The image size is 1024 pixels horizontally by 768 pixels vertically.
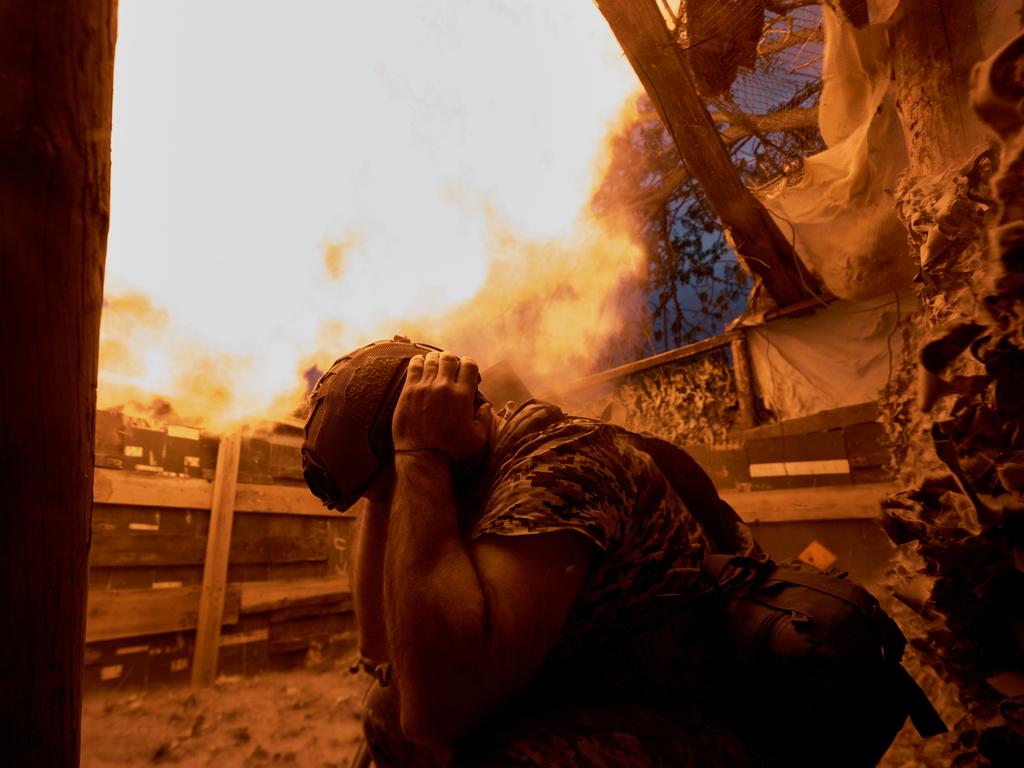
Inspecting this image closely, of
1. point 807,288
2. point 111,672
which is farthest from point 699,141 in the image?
point 111,672

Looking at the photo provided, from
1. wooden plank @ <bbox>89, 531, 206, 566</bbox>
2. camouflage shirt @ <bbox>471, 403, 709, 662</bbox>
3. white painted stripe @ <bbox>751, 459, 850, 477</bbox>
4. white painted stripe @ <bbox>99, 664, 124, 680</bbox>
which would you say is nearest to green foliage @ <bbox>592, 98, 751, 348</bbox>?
white painted stripe @ <bbox>751, 459, 850, 477</bbox>

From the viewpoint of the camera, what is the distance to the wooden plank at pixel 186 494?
4.72 m

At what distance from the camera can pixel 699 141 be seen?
129 inches

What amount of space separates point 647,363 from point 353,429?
458cm

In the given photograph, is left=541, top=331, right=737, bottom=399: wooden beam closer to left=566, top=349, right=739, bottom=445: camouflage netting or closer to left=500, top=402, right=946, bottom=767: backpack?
left=566, top=349, right=739, bottom=445: camouflage netting

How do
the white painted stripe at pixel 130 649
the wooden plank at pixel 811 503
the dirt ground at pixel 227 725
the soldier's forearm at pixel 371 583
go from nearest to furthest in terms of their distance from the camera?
the soldier's forearm at pixel 371 583 → the dirt ground at pixel 227 725 → the wooden plank at pixel 811 503 → the white painted stripe at pixel 130 649

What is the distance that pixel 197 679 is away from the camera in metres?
4.95

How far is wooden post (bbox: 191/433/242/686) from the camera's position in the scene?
502 cm

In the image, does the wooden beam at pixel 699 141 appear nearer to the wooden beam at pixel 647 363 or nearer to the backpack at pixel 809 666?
the wooden beam at pixel 647 363

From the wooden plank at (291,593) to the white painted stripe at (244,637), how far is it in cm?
21

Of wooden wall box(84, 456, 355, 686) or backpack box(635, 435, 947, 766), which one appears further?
wooden wall box(84, 456, 355, 686)

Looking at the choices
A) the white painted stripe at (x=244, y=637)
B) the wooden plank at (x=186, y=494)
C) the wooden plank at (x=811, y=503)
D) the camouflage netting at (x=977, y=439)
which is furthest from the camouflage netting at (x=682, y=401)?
the white painted stripe at (x=244, y=637)

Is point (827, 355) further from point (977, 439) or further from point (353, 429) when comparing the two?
point (353, 429)

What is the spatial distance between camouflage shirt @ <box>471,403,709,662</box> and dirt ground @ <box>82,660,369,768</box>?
11.7 ft
